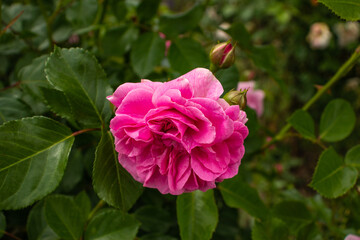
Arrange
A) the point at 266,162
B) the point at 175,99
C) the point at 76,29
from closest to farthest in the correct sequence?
the point at 175,99
the point at 76,29
the point at 266,162

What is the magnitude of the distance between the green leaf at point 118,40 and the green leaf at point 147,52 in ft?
0.13

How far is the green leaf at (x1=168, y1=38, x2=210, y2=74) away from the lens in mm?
678

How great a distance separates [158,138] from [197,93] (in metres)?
0.08

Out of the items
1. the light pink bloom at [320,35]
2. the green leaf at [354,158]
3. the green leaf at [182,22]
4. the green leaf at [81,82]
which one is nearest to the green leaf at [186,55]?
the green leaf at [182,22]

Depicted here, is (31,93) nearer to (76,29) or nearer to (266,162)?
(76,29)

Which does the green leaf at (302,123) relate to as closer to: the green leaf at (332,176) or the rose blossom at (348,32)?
the green leaf at (332,176)

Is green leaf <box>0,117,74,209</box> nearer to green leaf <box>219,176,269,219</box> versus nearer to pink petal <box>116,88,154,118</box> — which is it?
pink petal <box>116,88,154,118</box>

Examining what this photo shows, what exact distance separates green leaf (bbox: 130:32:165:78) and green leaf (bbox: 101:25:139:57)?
40mm

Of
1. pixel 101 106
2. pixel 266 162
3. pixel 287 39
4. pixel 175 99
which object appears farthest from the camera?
pixel 287 39

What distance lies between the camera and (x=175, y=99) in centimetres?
37

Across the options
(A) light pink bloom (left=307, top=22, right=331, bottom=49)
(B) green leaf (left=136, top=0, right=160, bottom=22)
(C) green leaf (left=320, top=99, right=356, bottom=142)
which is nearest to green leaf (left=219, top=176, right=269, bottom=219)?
(C) green leaf (left=320, top=99, right=356, bottom=142)

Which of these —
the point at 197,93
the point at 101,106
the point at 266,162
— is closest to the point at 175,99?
the point at 197,93

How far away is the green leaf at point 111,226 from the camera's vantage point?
0.50 meters

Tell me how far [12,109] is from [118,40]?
0.32 meters
